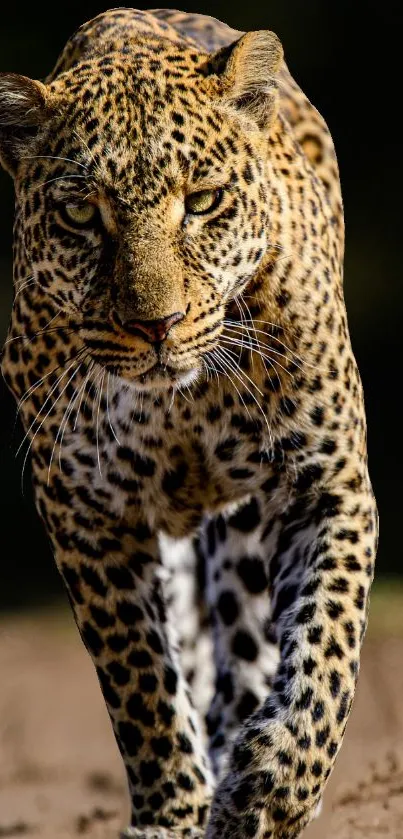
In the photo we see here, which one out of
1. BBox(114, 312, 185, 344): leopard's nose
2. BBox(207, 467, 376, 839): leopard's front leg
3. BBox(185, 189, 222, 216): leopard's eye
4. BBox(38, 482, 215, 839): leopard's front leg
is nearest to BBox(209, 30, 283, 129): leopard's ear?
BBox(185, 189, 222, 216): leopard's eye

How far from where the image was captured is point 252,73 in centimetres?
504

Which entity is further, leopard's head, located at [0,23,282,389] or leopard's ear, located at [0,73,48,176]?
leopard's ear, located at [0,73,48,176]

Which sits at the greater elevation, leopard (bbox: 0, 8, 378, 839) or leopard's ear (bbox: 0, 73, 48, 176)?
leopard's ear (bbox: 0, 73, 48, 176)

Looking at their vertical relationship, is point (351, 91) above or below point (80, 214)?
above

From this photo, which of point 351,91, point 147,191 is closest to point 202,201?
point 147,191

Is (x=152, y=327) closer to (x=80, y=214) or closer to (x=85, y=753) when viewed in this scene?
(x=80, y=214)

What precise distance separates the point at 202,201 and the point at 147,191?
23 centimetres

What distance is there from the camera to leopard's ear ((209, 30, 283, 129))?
496cm

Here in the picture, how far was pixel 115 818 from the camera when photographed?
6.92 metres

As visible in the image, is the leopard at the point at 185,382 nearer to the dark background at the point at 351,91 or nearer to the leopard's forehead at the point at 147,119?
the leopard's forehead at the point at 147,119

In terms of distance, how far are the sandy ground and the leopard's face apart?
213 cm

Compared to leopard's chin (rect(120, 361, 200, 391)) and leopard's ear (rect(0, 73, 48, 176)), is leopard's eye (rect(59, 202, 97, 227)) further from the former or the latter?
leopard's chin (rect(120, 361, 200, 391))

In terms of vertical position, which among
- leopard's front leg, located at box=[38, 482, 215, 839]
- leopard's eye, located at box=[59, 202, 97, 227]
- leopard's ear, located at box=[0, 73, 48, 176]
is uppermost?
leopard's ear, located at box=[0, 73, 48, 176]

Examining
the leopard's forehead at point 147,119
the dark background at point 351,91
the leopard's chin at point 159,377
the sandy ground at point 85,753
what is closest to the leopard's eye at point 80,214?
the leopard's forehead at point 147,119
